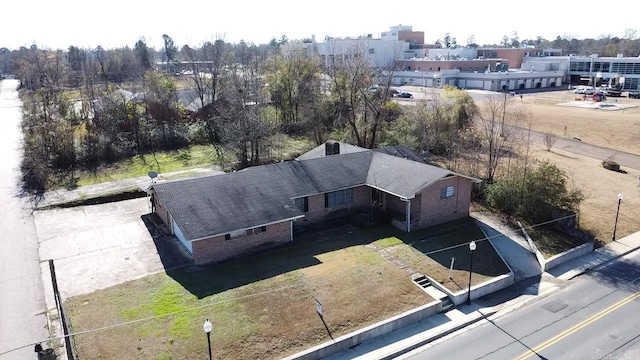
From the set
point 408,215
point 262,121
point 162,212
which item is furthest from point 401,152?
point 162,212

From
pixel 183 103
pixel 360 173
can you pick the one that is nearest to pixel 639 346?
pixel 360 173

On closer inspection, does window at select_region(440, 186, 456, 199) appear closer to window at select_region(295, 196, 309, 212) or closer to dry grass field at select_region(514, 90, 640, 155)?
window at select_region(295, 196, 309, 212)

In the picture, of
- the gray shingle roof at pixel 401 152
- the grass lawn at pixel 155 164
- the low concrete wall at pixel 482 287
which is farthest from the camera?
the grass lawn at pixel 155 164

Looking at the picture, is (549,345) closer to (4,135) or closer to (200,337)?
(200,337)

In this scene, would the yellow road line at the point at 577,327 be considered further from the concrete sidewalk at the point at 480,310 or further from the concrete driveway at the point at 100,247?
the concrete driveway at the point at 100,247

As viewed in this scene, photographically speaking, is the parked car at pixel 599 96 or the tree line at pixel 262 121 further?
the parked car at pixel 599 96

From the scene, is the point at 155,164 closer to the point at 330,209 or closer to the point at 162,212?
the point at 162,212

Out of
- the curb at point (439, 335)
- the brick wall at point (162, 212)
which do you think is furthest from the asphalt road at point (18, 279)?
the curb at point (439, 335)
